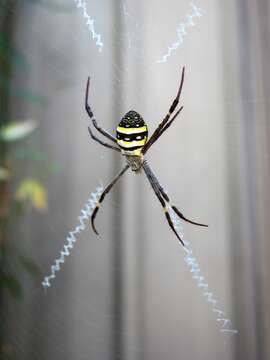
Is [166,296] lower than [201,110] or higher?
lower

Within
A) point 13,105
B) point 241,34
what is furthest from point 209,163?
point 13,105

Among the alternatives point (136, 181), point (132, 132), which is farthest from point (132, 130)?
point (136, 181)

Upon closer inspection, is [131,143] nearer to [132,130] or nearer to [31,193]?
[132,130]

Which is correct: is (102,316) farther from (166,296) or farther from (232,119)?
(232,119)

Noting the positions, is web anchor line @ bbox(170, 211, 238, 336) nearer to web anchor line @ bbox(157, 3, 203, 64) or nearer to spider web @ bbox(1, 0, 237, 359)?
spider web @ bbox(1, 0, 237, 359)

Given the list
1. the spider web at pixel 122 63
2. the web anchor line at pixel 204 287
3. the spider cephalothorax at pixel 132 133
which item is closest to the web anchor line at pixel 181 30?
the spider web at pixel 122 63

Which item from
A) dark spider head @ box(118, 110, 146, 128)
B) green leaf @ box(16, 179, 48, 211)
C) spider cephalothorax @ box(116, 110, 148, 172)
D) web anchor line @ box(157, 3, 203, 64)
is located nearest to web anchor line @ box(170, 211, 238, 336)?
spider cephalothorax @ box(116, 110, 148, 172)
